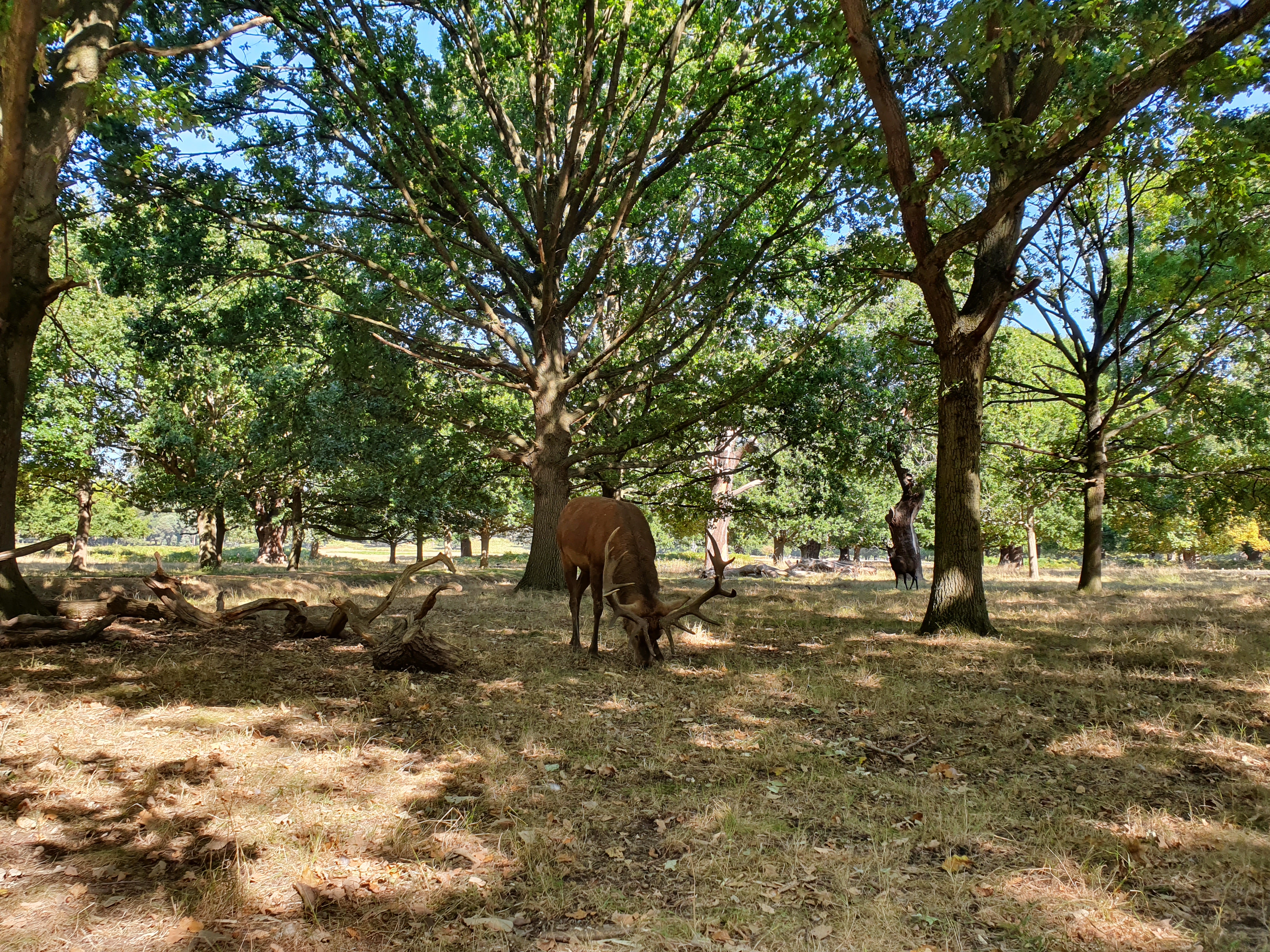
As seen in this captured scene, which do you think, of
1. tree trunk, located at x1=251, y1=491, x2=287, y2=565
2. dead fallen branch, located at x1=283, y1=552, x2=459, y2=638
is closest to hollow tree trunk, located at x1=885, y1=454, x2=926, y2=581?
dead fallen branch, located at x1=283, y1=552, x2=459, y2=638

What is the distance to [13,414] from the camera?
8.18 meters

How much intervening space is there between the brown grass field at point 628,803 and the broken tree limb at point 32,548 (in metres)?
1.06

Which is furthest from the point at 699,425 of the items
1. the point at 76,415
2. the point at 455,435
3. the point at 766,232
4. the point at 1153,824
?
the point at 76,415

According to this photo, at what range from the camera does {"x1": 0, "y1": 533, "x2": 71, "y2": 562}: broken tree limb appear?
718cm

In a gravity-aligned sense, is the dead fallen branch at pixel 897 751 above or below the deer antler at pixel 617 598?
below

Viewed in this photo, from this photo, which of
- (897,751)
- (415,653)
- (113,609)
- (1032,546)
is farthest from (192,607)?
(1032,546)

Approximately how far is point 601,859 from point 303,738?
2.78m

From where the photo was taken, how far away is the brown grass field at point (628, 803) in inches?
128

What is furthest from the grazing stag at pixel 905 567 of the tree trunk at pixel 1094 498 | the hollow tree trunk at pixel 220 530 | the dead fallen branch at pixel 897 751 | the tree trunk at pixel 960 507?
the hollow tree trunk at pixel 220 530

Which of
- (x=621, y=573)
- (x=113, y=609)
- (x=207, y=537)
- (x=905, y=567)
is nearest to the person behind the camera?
(x=621, y=573)

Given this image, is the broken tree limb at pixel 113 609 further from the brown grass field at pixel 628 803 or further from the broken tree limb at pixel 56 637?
the brown grass field at pixel 628 803

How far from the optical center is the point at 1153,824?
13.4 feet

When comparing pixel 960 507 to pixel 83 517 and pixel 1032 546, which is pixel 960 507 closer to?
pixel 1032 546

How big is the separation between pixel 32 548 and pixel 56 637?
112 centimetres
